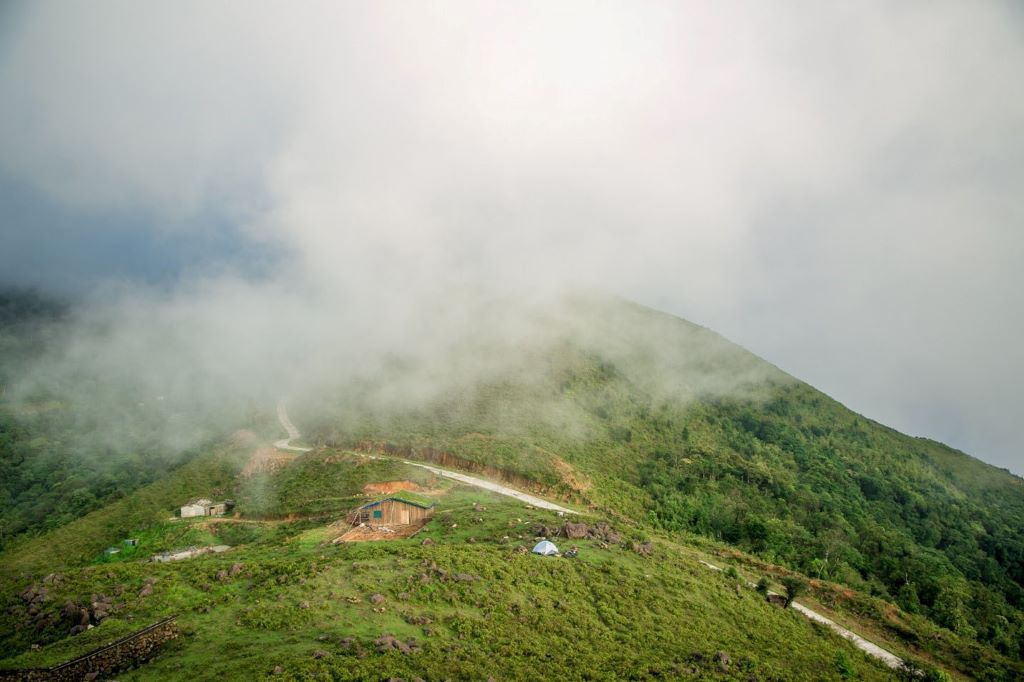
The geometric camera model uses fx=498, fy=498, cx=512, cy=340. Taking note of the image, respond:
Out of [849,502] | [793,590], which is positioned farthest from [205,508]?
[849,502]

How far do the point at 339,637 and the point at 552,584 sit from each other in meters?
14.1

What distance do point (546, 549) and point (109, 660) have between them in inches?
1009

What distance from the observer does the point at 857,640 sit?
36.0 metres

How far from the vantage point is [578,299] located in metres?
136

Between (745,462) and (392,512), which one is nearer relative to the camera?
(392,512)

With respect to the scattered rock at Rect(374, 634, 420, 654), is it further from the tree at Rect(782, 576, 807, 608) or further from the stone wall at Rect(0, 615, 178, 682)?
the tree at Rect(782, 576, 807, 608)

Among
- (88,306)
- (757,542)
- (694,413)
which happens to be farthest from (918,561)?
(88,306)

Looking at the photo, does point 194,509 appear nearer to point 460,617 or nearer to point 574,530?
point 574,530

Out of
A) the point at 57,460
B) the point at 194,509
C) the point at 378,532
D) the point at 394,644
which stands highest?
the point at 394,644

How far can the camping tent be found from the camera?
1468 inches

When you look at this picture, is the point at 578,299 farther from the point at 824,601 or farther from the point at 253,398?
the point at 824,601

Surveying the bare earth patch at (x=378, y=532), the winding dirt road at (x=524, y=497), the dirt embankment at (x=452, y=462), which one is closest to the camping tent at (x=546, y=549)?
the bare earth patch at (x=378, y=532)

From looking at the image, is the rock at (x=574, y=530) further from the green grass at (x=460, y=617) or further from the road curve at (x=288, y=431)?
the road curve at (x=288, y=431)

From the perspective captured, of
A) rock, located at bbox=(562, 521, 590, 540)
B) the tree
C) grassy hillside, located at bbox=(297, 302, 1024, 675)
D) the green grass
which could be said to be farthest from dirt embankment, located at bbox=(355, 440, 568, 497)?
the tree
